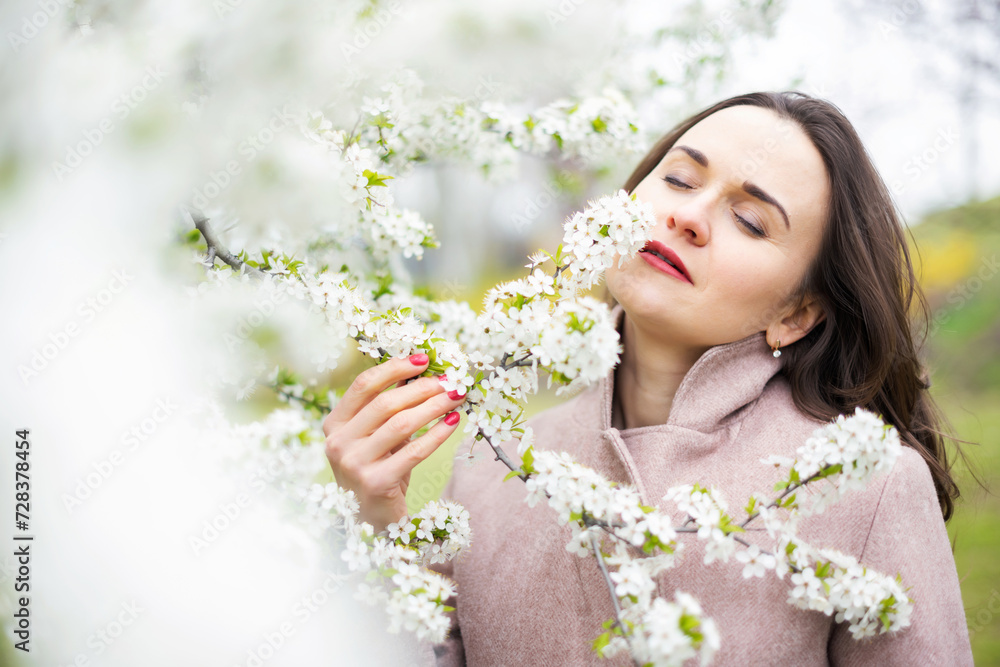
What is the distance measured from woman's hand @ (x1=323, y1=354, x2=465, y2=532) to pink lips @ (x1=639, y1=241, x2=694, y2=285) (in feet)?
1.97

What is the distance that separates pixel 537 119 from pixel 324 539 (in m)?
1.30

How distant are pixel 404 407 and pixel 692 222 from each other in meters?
0.78

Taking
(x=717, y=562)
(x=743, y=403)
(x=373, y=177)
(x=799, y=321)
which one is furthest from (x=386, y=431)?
(x=799, y=321)

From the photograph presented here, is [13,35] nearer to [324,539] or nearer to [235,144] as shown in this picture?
[235,144]

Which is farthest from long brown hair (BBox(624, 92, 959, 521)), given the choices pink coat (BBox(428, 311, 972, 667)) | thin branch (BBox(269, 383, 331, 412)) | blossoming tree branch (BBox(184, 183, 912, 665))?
thin branch (BBox(269, 383, 331, 412))

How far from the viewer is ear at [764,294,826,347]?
167 cm

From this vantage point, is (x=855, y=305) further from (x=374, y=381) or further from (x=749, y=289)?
(x=374, y=381)

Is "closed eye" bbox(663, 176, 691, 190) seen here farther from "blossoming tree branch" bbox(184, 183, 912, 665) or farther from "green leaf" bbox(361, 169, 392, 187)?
"green leaf" bbox(361, 169, 392, 187)

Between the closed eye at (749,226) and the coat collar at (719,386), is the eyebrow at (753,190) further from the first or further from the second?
the coat collar at (719,386)

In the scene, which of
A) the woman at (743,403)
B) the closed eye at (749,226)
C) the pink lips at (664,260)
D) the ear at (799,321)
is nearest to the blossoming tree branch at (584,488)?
the woman at (743,403)

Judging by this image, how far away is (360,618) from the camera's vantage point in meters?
1.20

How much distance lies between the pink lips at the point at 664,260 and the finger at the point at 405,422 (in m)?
0.59

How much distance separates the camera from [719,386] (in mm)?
1590

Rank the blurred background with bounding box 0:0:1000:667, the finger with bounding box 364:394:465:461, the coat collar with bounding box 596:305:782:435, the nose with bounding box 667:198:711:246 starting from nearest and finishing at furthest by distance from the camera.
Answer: the blurred background with bounding box 0:0:1000:667
the finger with bounding box 364:394:465:461
the nose with bounding box 667:198:711:246
the coat collar with bounding box 596:305:782:435
